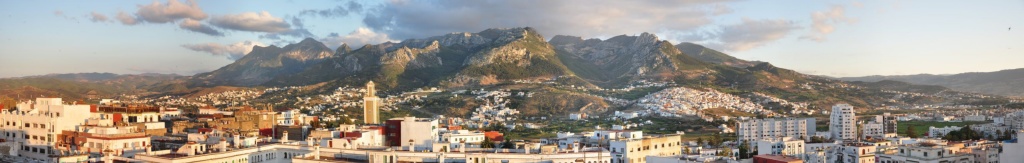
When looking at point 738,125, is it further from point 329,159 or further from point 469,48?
point 469,48

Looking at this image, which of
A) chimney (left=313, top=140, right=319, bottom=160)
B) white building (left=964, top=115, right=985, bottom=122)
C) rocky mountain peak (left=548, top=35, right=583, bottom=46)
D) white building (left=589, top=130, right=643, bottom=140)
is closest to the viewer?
chimney (left=313, top=140, right=319, bottom=160)

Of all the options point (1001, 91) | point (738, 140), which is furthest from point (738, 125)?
point (1001, 91)

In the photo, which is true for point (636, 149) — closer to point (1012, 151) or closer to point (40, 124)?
point (1012, 151)

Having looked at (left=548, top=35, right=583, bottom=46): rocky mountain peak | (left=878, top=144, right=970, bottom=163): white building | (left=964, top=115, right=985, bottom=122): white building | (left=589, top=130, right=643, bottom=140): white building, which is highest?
(left=548, top=35, right=583, bottom=46): rocky mountain peak

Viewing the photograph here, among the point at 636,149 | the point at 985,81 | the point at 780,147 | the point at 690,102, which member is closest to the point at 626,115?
the point at 690,102

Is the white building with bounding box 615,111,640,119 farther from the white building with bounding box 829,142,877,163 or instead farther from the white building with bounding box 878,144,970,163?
the white building with bounding box 878,144,970,163

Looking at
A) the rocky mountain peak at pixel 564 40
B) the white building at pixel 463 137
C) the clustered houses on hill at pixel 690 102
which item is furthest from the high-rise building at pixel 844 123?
the rocky mountain peak at pixel 564 40

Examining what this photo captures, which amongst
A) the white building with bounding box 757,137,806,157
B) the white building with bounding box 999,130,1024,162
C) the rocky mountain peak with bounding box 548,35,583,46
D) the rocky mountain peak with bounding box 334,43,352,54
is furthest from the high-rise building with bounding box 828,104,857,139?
the rocky mountain peak with bounding box 548,35,583,46
